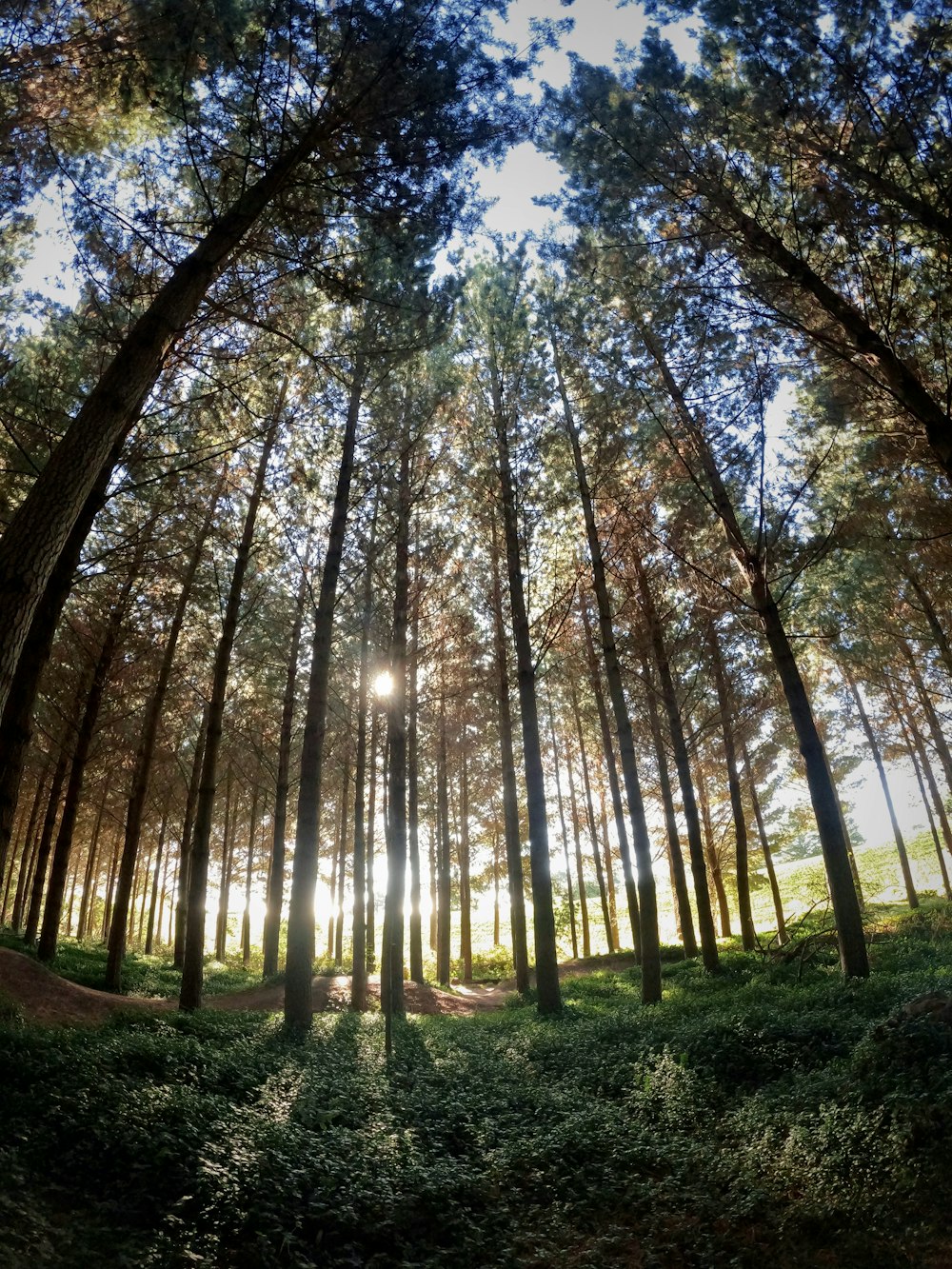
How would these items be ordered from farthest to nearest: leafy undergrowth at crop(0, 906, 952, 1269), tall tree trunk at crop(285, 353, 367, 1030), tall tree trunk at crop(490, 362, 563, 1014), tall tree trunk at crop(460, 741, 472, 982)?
tall tree trunk at crop(460, 741, 472, 982) → tall tree trunk at crop(490, 362, 563, 1014) → tall tree trunk at crop(285, 353, 367, 1030) → leafy undergrowth at crop(0, 906, 952, 1269)

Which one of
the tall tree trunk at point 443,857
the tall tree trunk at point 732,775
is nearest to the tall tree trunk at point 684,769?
the tall tree trunk at point 732,775

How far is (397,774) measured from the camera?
12438 mm

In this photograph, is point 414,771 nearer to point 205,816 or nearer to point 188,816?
point 205,816

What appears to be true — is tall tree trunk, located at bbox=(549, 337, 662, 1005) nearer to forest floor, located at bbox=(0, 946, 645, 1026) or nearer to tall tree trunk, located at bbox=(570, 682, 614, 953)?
forest floor, located at bbox=(0, 946, 645, 1026)

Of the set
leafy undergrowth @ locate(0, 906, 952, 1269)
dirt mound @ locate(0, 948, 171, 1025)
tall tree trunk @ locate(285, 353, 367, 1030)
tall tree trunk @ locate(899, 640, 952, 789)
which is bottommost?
leafy undergrowth @ locate(0, 906, 952, 1269)

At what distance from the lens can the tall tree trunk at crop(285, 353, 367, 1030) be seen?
10.2m

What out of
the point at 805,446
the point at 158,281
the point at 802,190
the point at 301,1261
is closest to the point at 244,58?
the point at 158,281

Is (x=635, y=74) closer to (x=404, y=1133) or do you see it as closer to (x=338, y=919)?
(x=404, y=1133)

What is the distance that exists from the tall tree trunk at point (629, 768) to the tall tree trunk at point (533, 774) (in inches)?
57.3

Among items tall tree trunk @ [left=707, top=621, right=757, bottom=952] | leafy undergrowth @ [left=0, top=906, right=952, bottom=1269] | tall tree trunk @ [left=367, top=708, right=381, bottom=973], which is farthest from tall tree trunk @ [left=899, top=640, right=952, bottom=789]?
tall tree trunk @ [left=367, top=708, right=381, bottom=973]

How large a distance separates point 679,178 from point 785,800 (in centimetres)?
2829

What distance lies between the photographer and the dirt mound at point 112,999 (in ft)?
32.2

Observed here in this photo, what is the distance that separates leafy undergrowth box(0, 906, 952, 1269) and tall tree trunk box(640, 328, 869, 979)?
1271 mm

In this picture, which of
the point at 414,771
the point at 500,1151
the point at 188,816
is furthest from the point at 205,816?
the point at 188,816
